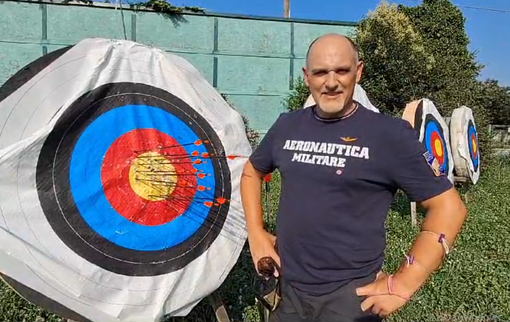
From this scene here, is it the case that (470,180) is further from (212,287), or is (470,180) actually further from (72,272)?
(72,272)

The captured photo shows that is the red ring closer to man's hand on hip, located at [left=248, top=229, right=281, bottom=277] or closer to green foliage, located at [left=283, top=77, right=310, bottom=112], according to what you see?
man's hand on hip, located at [left=248, top=229, right=281, bottom=277]

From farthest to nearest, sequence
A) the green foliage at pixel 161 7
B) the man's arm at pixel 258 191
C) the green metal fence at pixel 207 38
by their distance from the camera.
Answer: the green foliage at pixel 161 7
the green metal fence at pixel 207 38
the man's arm at pixel 258 191

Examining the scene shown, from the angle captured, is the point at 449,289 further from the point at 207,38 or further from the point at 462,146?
the point at 207,38

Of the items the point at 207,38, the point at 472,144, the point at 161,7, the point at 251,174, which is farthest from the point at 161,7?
the point at 251,174

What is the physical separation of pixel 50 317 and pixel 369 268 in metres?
1.88

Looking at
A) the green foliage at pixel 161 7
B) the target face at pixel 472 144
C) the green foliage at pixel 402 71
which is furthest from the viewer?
the green foliage at pixel 161 7

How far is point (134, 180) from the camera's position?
221cm

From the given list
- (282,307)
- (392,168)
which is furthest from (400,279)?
(282,307)

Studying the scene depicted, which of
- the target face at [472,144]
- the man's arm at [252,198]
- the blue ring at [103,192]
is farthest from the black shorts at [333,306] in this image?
the target face at [472,144]

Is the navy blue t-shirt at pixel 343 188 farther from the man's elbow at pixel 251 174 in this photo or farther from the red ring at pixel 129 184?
the red ring at pixel 129 184

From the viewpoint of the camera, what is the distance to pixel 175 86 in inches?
92.0

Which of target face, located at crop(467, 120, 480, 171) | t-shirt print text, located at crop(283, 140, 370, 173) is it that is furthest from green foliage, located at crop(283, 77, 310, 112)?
t-shirt print text, located at crop(283, 140, 370, 173)

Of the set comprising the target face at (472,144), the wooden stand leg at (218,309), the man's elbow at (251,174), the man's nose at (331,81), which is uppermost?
the man's nose at (331,81)

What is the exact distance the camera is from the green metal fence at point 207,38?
1059 cm
